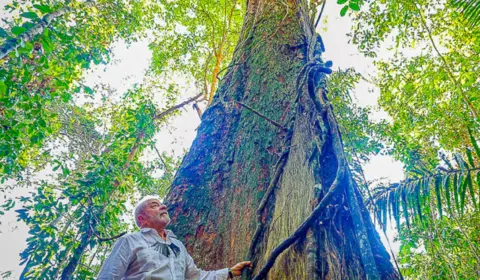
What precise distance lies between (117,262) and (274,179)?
945 millimetres

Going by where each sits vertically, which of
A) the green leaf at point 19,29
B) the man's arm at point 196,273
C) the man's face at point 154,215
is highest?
the green leaf at point 19,29

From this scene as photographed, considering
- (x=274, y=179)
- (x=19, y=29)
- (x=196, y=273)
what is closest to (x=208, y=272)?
Result: (x=196, y=273)

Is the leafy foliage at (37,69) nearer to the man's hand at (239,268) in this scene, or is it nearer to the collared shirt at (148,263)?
the collared shirt at (148,263)

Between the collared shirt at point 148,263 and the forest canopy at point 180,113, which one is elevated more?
the forest canopy at point 180,113

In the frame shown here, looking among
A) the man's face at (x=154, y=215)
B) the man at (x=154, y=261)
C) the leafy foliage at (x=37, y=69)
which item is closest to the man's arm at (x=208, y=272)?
the man at (x=154, y=261)

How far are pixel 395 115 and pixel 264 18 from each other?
4.62m

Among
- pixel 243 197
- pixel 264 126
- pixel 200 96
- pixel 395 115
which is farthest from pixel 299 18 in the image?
pixel 200 96

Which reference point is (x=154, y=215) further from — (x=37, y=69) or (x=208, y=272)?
(x=37, y=69)

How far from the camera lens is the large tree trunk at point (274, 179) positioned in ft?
4.06

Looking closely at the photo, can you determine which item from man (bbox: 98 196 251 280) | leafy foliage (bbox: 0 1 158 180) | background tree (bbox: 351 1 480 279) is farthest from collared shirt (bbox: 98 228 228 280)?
background tree (bbox: 351 1 480 279)

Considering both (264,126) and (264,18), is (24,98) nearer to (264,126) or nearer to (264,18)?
(264,126)

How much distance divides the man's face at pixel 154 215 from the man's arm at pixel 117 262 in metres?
0.25

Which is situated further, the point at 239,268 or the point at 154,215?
the point at 154,215

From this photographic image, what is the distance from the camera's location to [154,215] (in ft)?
5.92
